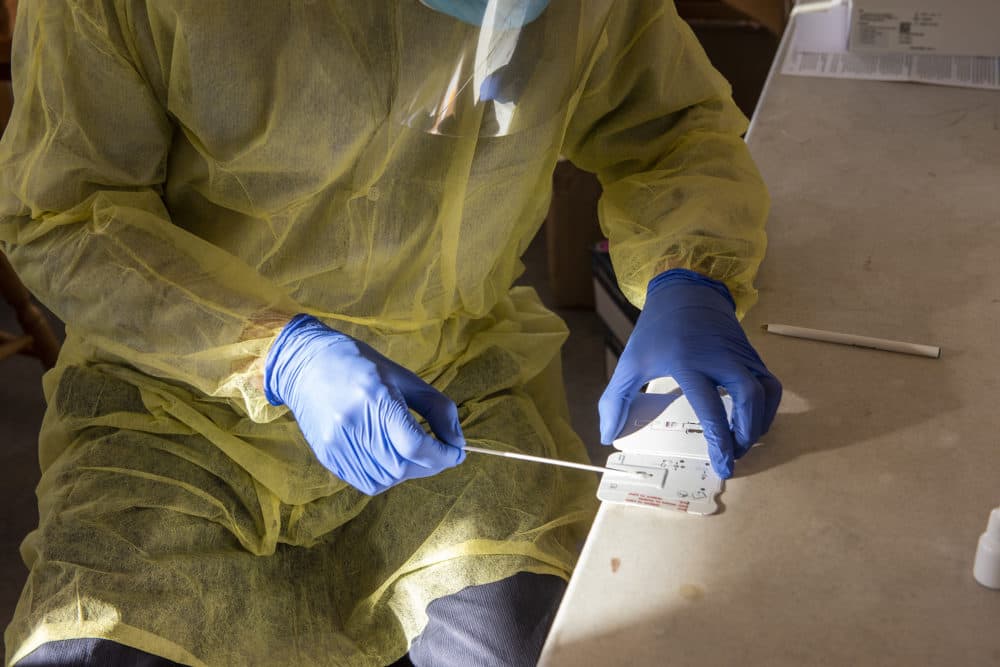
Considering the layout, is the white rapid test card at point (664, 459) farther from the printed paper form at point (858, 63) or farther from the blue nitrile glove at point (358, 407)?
the printed paper form at point (858, 63)

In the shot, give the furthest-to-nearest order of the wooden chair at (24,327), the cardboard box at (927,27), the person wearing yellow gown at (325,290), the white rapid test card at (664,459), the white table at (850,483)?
the wooden chair at (24,327), the cardboard box at (927,27), the person wearing yellow gown at (325,290), the white rapid test card at (664,459), the white table at (850,483)

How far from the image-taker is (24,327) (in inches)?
83.6

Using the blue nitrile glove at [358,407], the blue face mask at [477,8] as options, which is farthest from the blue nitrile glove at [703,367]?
the blue face mask at [477,8]

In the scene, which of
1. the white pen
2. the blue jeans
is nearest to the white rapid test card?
the white pen

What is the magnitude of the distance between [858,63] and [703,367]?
904 millimetres

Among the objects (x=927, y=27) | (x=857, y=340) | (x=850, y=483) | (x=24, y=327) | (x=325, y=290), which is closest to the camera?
(x=850, y=483)

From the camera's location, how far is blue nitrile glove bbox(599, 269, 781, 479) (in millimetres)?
916

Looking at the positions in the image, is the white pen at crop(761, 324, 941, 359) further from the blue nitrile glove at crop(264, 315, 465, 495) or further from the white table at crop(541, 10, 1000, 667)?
the blue nitrile glove at crop(264, 315, 465, 495)

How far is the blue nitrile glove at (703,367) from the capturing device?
3.00ft

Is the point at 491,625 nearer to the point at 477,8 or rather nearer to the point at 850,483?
the point at 850,483

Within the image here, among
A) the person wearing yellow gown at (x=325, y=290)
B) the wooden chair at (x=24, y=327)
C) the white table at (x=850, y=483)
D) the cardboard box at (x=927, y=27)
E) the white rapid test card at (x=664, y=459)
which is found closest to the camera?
the white table at (x=850, y=483)

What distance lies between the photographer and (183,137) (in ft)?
3.66

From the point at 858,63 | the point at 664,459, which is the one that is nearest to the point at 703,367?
the point at 664,459

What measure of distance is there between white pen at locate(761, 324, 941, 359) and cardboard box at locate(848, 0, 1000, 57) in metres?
0.78
